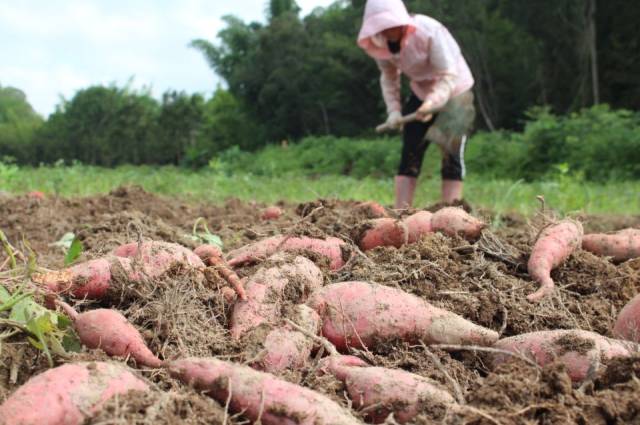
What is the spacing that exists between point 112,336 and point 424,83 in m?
3.57

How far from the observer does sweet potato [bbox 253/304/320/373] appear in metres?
1.47

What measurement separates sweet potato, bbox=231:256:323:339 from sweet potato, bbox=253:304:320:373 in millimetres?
81

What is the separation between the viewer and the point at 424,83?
4.59 metres

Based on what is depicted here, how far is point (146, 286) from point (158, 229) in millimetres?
1116

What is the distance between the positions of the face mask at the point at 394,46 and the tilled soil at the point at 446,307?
1.91 metres

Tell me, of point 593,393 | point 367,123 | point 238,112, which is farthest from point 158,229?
point 238,112

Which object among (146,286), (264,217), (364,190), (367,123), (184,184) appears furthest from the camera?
(367,123)

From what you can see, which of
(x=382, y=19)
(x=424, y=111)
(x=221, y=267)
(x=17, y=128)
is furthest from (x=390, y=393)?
(x=17, y=128)

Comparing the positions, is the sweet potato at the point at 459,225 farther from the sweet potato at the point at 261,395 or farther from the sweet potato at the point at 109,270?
the sweet potato at the point at 261,395

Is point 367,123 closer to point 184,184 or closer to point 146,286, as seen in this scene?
point 184,184

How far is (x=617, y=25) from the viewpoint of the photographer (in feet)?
66.5

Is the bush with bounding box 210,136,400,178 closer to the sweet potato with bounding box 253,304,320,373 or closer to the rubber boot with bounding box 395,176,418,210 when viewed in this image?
the rubber boot with bounding box 395,176,418,210

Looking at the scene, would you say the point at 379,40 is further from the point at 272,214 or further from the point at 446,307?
the point at 446,307

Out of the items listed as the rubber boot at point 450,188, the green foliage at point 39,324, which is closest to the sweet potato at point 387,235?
the green foliage at point 39,324
